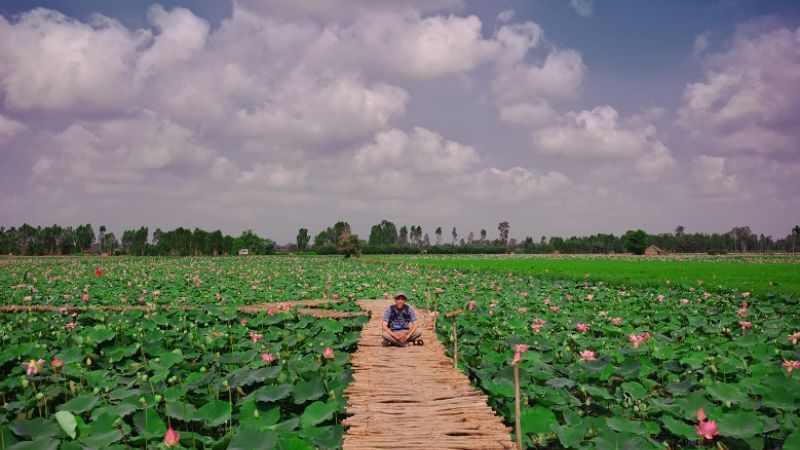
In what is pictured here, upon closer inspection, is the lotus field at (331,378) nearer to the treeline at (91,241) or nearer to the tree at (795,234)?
the treeline at (91,241)

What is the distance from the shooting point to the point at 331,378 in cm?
457

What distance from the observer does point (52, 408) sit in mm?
4273

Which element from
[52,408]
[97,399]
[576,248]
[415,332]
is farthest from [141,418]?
[576,248]

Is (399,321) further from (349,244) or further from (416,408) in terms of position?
(349,244)

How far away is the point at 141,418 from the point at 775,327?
7.85m

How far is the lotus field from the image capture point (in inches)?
124

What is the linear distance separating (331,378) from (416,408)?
4.04ft

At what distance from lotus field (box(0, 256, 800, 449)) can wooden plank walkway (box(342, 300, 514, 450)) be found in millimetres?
187

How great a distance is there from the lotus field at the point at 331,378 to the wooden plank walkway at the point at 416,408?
19cm

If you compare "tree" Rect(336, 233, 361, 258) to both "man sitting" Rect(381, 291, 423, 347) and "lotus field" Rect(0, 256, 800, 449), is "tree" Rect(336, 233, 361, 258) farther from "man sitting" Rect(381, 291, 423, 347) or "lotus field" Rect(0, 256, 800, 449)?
"man sitting" Rect(381, 291, 423, 347)

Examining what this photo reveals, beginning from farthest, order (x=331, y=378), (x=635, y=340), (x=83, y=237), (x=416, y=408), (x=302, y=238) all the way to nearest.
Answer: (x=302, y=238) < (x=83, y=237) < (x=635, y=340) < (x=331, y=378) < (x=416, y=408)

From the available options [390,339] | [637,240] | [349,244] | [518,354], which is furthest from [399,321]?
[637,240]

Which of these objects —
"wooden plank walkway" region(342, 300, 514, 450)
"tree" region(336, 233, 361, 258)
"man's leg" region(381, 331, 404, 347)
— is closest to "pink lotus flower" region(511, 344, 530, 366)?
"wooden plank walkway" region(342, 300, 514, 450)

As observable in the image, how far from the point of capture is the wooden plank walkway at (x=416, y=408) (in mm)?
3039
